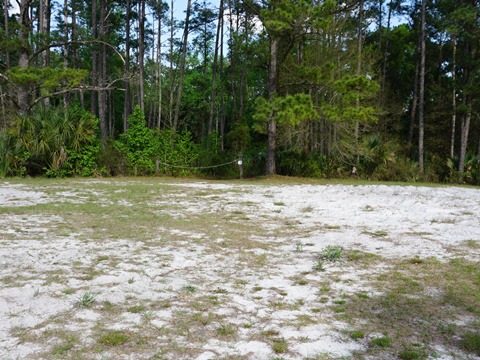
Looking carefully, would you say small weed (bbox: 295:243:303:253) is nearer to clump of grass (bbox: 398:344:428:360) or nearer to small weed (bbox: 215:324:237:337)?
small weed (bbox: 215:324:237:337)

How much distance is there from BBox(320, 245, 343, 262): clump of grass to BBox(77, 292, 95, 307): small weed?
2.23m

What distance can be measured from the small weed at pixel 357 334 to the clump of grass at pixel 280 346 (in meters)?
0.42

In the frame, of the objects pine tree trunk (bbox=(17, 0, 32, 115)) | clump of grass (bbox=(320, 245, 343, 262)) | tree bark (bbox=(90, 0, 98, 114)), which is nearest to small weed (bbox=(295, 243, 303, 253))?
clump of grass (bbox=(320, 245, 343, 262))

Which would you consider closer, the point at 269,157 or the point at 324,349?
the point at 324,349

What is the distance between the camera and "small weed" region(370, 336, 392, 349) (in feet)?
7.27

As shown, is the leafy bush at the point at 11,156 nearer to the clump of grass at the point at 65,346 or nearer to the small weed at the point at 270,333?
the clump of grass at the point at 65,346

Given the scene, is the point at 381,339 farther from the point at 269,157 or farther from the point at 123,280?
the point at 269,157

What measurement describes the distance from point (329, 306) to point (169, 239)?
95.7 inches

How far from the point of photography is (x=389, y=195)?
8906 mm

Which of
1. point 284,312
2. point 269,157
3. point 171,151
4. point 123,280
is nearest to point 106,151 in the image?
point 171,151

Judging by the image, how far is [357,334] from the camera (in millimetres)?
2350

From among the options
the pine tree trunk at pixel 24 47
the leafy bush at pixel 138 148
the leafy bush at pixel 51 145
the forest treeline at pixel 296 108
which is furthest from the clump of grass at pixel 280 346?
the pine tree trunk at pixel 24 47

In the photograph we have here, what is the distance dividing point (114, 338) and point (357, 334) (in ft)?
4.75

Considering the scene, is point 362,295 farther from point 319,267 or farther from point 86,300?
point 86,300
